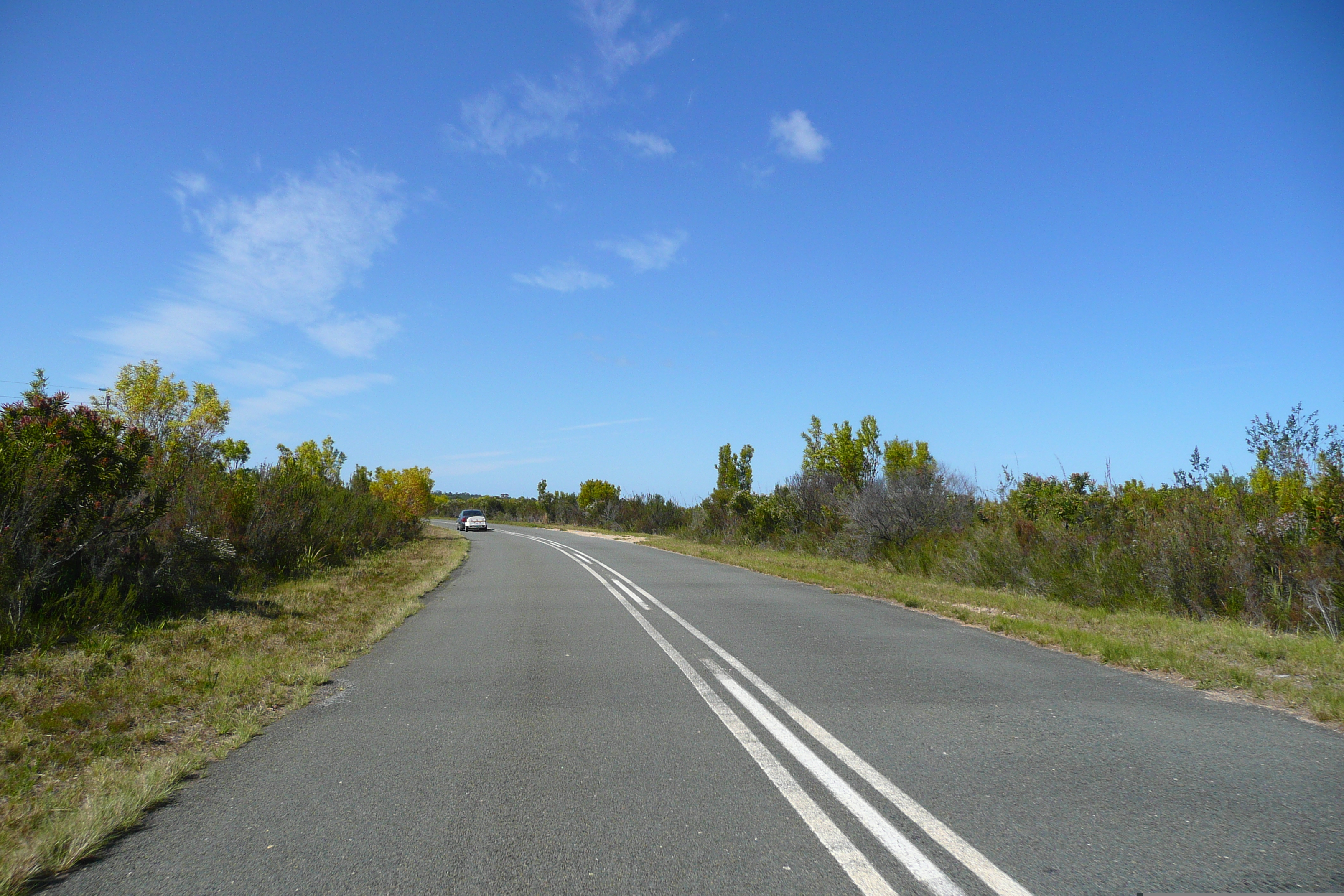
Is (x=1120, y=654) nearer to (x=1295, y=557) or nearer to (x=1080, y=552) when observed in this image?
(x=1295, y=557)

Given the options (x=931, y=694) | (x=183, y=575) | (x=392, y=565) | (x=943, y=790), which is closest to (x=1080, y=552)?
(x=931, y=694)

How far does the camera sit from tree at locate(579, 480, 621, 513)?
6462 centimetres

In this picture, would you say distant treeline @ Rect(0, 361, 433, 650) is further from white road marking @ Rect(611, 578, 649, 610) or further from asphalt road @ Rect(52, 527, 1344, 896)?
white road marking @ Rect(611, 578, 649, 610)

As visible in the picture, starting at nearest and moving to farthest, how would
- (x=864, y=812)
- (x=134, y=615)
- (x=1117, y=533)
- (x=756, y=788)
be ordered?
(x=864, y=812), (x=756, y=788), (x=134, y=615), (x=1117, y=533)

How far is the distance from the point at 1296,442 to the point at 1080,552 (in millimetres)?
4215

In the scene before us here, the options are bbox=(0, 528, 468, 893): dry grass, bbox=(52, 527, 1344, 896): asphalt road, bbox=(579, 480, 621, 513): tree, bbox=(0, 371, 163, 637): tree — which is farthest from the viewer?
bbox=(579, 480, 621, 513): tree

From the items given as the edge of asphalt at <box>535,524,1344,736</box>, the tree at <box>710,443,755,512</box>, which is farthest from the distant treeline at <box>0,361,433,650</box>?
the tree at <box>710,443,755,512</box>

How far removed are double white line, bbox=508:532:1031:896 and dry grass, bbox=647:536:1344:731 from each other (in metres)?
3.83

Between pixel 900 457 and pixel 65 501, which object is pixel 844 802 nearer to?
pixel 65 501

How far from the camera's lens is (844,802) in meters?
4.14

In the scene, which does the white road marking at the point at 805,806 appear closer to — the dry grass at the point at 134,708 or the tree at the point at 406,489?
the dry grass at the point at 134,708

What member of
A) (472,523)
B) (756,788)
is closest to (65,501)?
(756,788)

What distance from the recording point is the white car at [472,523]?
54.7 metres

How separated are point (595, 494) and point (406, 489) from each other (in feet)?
99.2
